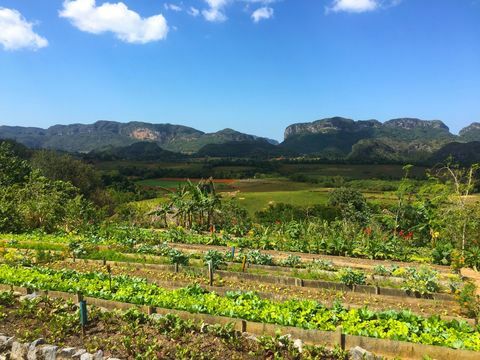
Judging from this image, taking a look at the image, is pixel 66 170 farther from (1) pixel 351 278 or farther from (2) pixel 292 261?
(1) pixel 351 278

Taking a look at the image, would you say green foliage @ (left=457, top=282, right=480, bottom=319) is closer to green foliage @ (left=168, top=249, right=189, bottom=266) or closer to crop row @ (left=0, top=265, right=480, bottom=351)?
crop row @ (left=0, top=265, right=480, bottom=351)

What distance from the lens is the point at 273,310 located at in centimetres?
796

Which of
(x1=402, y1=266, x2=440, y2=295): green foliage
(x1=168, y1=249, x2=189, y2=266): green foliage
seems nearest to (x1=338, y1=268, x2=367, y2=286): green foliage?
(x1=402, y1=266, x2=440, y2=295): green foliage

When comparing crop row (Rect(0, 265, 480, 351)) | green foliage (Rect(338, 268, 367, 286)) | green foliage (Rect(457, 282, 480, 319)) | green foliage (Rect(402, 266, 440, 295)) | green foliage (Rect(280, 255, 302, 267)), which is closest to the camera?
crop row (Rect(0, 265, 480, 351))

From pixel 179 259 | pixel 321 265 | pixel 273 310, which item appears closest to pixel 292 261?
pixel 321 265

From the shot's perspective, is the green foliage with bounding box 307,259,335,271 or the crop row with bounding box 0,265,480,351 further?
the green foliage with bounding box 307,259,335,271

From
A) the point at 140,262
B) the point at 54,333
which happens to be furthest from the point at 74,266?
the point at 54,333

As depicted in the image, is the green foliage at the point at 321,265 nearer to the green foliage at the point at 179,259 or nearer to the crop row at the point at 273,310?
the green foliage at the point at 179,259

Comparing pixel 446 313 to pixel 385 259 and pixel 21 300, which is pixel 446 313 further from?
pixel 21 300

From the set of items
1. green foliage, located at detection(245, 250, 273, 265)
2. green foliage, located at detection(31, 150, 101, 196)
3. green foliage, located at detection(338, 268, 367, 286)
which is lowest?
green foliage, located at detection(245, 250, 273, 265)

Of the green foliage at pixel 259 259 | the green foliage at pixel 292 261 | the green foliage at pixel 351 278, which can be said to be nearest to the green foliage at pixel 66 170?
the green foliage at pixel 259 259

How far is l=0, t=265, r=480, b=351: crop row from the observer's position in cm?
701

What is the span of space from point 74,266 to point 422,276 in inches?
408

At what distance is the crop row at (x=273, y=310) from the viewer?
23.0 feet
